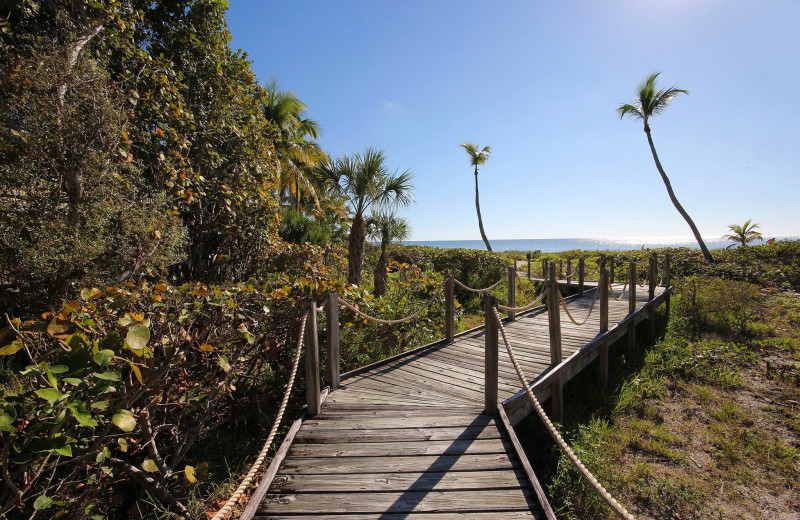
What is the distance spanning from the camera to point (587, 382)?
577cm

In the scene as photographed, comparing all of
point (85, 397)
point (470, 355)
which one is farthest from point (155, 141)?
point (470, 355)

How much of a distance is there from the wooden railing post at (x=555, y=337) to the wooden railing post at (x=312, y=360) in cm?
279

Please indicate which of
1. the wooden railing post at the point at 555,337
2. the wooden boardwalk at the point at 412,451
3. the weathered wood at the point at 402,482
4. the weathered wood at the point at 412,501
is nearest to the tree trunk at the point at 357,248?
the wooden boardwalk at the point at 412,451

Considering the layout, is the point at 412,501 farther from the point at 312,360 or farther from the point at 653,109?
the point at 653,109

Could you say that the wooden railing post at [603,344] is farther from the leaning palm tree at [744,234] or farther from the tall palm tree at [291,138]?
the leaning palm tree at [744,234]

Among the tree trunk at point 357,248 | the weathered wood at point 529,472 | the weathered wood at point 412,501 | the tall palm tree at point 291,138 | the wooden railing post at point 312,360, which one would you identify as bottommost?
the weathered wood at point 412,501

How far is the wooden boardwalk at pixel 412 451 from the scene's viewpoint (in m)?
2.27

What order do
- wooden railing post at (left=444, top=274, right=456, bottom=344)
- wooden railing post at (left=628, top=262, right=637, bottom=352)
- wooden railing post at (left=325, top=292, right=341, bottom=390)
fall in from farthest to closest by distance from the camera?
wooden railing post at (left=628, top=262, right=637, bottom=352) → wooden railing post at (left=444, top=274, right=456, bottom=344) → wooden railing post at (left=325, top=292, right=341, bottom=390)

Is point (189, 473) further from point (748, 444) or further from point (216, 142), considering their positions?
point (748, 444)

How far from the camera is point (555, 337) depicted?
4.34 meters

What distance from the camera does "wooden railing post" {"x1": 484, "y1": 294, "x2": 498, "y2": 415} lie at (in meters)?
3.18


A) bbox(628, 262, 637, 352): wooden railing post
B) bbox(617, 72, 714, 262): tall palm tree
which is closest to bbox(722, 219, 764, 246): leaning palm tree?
bbox(617, 72, 714, 262): tall palm tree

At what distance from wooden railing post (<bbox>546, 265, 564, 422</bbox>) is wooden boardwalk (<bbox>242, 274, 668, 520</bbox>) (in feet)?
0.13

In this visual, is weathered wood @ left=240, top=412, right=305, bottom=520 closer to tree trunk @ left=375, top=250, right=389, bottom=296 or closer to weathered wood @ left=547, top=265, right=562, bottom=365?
weathered wood @ left=547, top=265, right=562, bottom=365
